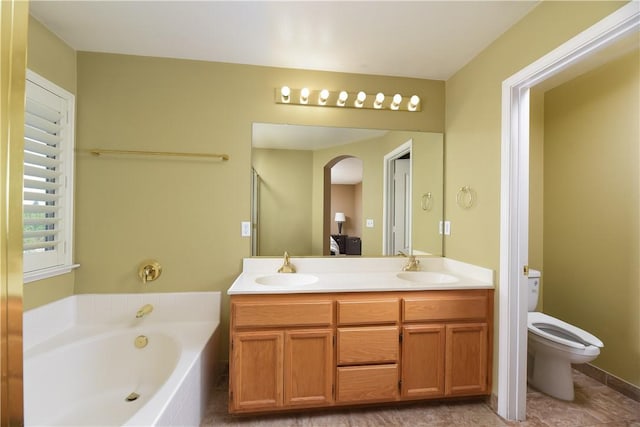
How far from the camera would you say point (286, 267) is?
7.13 feet

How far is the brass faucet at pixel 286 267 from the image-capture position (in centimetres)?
216

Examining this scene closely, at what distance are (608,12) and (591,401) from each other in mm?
2360

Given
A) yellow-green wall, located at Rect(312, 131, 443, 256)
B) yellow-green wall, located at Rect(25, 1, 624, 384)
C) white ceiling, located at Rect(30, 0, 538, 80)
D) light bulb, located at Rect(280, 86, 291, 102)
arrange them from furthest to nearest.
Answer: yellow-green wall, located at Rect(312, 131, 443, 256), light bulb, located at Rect(280, 86, 291, 102), yellow-green wall, located at Rect(25, 1, 624, 384), white ceiling, located at Rect(30, 0, 538, 80)

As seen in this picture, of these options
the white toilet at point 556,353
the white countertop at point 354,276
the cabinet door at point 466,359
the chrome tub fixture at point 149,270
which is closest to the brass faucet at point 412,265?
the white countertop at point 354,276

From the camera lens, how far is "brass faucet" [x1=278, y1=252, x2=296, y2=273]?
2.16m

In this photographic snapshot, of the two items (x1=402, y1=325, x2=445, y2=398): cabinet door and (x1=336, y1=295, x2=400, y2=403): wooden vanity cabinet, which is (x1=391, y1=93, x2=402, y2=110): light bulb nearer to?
(x1=336, y1=295, x2=400, y2=403): wooden vanity cabinet

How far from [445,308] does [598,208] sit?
5.25ft

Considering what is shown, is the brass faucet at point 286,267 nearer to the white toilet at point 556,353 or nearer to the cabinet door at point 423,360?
the cabinet door at point 423,360

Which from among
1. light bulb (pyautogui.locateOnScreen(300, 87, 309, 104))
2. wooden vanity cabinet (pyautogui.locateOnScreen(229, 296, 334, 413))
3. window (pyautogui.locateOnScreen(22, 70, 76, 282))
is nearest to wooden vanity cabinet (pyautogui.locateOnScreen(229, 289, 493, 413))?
wooden vanity cabinet (pyautogui.locateOnScreen(229, 296, 334, 413))

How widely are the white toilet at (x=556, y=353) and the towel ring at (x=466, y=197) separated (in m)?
0.99

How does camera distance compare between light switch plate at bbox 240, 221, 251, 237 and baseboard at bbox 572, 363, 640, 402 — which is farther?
light switch plate at bbox 240, 221, 251, 237

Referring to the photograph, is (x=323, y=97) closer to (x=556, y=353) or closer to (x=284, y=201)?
(x=284, y=201)

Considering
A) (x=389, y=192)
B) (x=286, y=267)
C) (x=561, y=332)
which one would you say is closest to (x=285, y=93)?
(x=389, y=192)

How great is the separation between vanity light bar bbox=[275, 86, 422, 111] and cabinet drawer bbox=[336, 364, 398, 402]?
6.15ft
